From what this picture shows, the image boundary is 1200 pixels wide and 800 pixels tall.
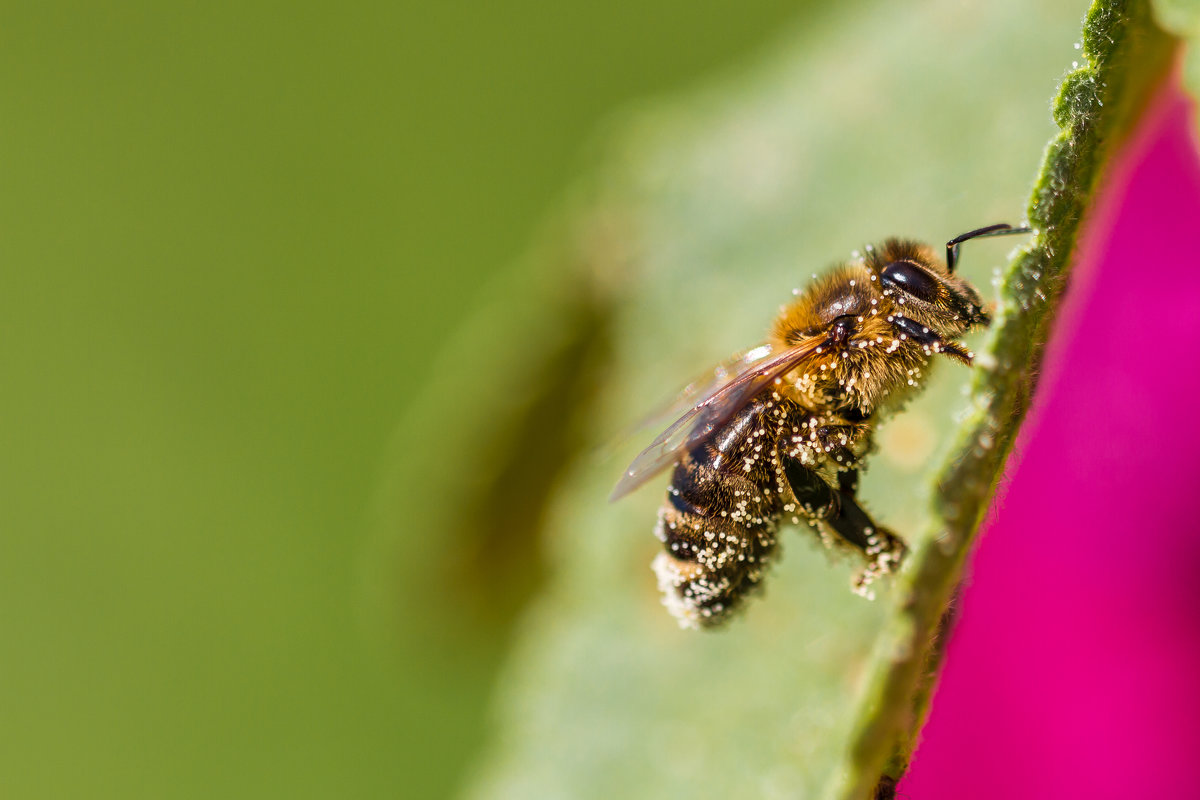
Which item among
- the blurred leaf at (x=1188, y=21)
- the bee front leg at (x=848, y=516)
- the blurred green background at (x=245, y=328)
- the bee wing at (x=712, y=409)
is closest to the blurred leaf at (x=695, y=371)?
the bee front leg at (x=848, y=516)

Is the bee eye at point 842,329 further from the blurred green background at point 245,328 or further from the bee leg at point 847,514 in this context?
the blurred green background at point 245,328

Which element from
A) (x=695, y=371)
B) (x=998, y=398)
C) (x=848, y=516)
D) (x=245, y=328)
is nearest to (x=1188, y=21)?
(x=998, y=398)

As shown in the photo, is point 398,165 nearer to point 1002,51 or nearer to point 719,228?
point 719,228

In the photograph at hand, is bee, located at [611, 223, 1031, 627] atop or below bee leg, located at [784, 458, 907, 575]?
atop

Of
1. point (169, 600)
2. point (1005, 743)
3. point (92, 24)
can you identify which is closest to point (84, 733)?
point (169, 600)

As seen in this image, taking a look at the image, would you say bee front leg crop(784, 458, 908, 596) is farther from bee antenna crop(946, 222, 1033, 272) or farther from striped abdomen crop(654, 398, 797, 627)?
bee antenna crop(946, 222, 1033, 272)

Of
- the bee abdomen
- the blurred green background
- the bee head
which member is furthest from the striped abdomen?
the blurred green background
